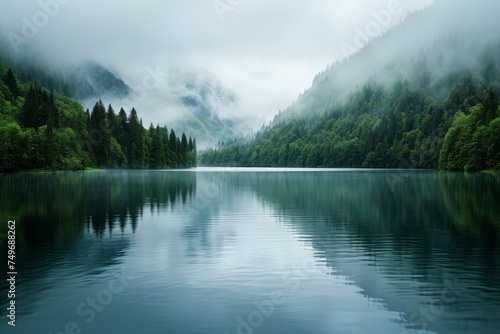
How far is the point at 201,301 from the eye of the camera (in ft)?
66.9

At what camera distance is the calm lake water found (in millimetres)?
18156

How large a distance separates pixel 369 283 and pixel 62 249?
63.7 feet

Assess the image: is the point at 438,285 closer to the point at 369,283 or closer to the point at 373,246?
the point at 369,283

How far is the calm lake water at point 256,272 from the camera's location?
59.6 ft

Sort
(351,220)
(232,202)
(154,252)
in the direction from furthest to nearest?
1. (232,202)
2. (351,220)
3. (154,252)

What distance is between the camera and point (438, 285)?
896 inches

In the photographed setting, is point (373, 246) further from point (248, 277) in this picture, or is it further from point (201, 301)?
point (201, 301)

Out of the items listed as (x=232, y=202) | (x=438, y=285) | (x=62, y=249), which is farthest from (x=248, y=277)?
(x=232, y=202)

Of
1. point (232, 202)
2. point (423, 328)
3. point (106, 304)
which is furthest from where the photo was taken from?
point (232, 202)

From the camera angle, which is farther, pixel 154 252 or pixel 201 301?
pixel 154 252

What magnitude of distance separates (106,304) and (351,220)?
29620 mm

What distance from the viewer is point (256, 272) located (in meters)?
25.8

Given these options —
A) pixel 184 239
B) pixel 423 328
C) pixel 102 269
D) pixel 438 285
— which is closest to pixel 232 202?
pixel 184 239

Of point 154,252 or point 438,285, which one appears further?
point 154,252
